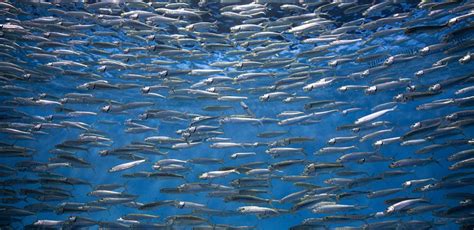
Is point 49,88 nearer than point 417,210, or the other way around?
point 417,210

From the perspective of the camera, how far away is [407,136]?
8438 mm

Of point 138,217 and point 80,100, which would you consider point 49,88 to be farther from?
point 138,217

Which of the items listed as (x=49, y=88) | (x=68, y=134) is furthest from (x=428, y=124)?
(x=68, y=134)

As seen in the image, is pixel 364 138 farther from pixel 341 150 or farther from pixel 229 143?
pixel 229 143

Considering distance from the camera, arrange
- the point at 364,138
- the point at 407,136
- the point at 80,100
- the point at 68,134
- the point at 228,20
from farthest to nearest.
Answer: the point at 68,134
the point at 228,20
the point at 80,100
the point at 364,138
the point at 407,136

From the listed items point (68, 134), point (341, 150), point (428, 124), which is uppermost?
point (428, 124)

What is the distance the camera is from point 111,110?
1051cm

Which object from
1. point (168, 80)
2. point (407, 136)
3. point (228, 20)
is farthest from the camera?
point (228, 20)

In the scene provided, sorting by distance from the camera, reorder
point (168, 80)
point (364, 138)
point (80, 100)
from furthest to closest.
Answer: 1. point (168, 80)
2. point (80, 100)
3. point (364, 138)

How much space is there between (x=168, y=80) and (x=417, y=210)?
28.9 feet

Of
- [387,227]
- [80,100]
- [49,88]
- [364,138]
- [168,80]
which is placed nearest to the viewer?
[387,227]

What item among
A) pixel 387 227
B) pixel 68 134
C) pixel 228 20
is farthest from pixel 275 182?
pixel 387 227

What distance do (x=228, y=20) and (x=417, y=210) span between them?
31.6ft

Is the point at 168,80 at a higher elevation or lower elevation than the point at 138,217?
higher
